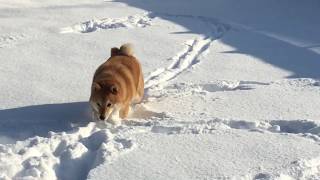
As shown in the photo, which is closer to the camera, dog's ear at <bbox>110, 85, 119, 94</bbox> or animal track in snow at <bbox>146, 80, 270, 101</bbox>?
dog's ear at <bbox>110, 85, 119, 94</bbox>

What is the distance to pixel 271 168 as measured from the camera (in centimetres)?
366

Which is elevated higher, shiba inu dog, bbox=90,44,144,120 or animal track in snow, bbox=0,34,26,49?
shiba inu dog, bbox=90,44,144,120

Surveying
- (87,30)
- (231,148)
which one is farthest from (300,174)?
(87,30)

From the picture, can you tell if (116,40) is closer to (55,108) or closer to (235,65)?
(235,65)

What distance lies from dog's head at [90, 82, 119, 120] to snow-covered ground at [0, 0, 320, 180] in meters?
0.12

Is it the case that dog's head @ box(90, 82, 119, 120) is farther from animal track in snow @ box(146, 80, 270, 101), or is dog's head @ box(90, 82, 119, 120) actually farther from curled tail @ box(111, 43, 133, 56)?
curled tail @ box(111, 43, 133, 56)

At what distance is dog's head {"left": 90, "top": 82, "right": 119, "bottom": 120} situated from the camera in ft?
14.3

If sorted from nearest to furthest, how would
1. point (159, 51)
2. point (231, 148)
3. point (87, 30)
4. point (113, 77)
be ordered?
1. point (231, 148)
2. point (113, 77)
3. point (159, 51)
4. point (87, 30)

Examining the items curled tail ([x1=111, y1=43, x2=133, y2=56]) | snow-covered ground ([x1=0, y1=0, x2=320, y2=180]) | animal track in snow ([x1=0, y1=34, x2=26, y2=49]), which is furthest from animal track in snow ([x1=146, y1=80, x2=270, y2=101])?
animal track in snow ([x1=0, y1=34, x2=26, y2=49])

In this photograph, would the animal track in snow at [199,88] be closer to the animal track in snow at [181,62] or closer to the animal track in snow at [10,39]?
the animal track in snow at [181,62]

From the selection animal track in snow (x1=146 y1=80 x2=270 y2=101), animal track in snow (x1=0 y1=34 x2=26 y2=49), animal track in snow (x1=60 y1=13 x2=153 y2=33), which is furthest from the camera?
animal track in snow (x1=60 y1=13 x2=153 y2=33)

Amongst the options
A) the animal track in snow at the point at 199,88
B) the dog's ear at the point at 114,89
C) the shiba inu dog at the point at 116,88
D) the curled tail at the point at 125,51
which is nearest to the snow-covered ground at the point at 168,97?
the animal track in snow at the point at 199,88

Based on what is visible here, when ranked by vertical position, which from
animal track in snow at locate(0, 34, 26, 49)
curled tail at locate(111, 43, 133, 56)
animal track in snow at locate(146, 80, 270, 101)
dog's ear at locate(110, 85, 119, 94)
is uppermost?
curled tail at locate(111, 43, 133, 56)

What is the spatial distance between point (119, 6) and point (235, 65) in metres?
4.36
